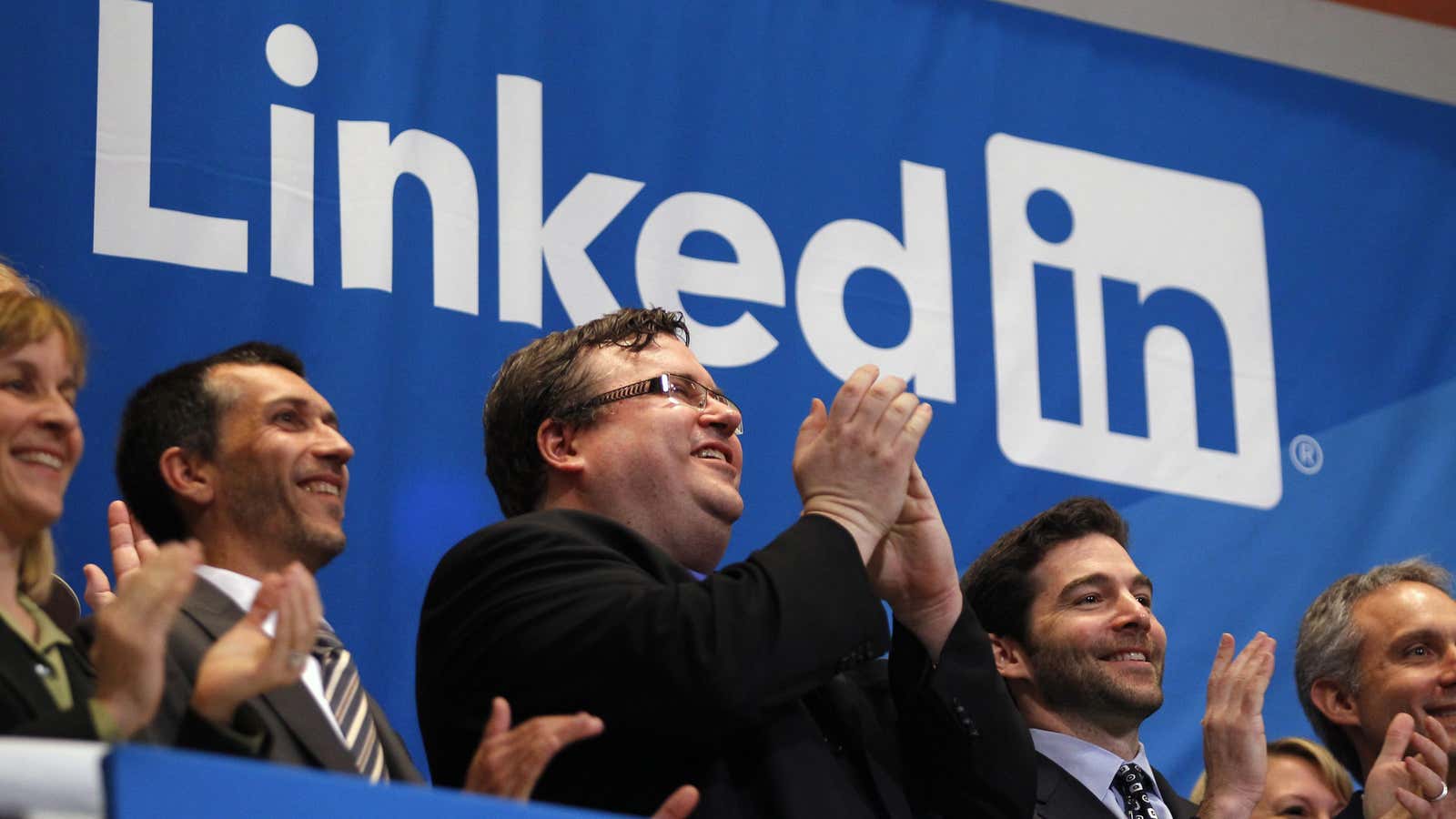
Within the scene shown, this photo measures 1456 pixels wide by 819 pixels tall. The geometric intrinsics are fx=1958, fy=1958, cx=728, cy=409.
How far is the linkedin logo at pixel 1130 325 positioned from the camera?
4016mm

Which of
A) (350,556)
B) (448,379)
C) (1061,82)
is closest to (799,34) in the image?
(1061,82)

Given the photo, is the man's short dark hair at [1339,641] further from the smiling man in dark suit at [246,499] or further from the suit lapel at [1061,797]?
the smiling man in dark suit at [246,499]

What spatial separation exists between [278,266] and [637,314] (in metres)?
0.91

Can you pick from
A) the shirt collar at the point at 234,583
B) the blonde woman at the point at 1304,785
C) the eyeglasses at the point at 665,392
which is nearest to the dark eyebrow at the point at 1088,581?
the blonde woman at the point at 1304,785

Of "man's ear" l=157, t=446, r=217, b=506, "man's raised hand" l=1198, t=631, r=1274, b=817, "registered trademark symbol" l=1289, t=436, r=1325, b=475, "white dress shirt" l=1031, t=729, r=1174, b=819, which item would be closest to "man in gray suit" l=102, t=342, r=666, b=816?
"man's ear" l=157, t=446, r=217, b=506

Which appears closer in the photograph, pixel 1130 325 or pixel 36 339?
pixel 36 339

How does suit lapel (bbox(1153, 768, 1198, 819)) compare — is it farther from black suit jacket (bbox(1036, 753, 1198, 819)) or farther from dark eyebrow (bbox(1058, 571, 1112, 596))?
dark eyebrow (bbox(1058, 571, 1112, 596))

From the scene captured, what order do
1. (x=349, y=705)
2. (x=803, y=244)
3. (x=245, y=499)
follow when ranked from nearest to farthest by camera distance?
(x=349, y=705), (x=245, y=499), (x=803, y=244)

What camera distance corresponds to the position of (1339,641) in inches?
130

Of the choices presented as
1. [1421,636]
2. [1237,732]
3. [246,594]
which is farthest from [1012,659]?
[246,594]

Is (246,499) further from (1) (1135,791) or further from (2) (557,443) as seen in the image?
(1) (1135,791)

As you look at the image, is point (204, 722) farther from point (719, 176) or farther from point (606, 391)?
point (719, 176)

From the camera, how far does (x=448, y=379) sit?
3.37 meters

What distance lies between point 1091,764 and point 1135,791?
71 mm
